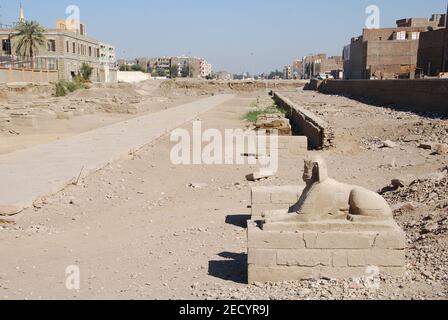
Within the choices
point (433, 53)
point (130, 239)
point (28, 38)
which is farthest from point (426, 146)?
point (28, 38)

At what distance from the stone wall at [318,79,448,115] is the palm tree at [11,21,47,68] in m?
31.9

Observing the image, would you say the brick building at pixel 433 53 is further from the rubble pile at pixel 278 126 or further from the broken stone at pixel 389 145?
the broken stone at pixel 389 145

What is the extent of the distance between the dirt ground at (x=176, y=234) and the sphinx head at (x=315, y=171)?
99 cm

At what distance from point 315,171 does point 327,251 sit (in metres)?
0.78

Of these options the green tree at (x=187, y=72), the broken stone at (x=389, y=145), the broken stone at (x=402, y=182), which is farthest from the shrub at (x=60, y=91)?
the green tree at (x=187, y=72)

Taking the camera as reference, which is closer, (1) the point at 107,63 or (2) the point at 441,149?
(2) the point at 441,149

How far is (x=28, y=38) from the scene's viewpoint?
50.4 metres

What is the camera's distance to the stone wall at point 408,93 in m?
20.0

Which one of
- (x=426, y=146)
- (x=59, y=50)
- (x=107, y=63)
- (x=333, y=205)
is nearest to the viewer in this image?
(x=333, y=205)

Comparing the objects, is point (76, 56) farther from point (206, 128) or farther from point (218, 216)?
point (218, 216)

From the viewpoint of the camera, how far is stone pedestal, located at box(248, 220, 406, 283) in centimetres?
457

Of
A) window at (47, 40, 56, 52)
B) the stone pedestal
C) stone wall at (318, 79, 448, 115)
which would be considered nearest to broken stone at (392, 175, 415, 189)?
the stone pedestal

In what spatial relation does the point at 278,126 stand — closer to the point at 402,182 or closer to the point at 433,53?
Answer: the point at 402,182

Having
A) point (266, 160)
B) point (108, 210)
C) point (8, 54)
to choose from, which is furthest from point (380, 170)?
point (8, 54)
